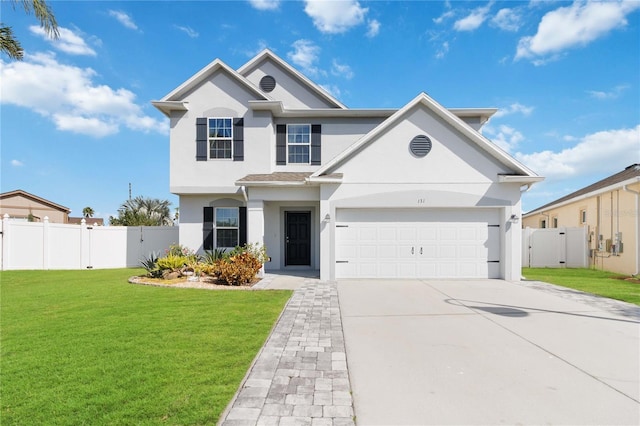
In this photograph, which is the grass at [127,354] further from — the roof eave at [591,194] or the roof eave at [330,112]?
the roof eave at [591,194]

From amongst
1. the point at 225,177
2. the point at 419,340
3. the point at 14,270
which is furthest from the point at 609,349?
the point at 14,270

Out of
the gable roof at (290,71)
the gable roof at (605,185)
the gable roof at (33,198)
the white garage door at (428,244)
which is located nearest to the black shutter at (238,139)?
the gable roof at (290,71)

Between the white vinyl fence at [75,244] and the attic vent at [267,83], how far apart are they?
8852 millimetres

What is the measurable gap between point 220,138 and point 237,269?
617 centimetres

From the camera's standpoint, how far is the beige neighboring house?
12969 millimetres

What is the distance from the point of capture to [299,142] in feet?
44.8

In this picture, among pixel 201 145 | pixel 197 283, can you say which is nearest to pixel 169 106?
pixel 201 145

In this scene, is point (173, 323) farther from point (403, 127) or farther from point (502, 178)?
point (502, 178)

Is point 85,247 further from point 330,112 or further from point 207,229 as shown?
point 330,112

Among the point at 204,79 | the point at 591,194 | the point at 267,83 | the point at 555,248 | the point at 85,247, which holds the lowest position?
the point at 555,248

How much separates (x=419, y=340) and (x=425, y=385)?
149cm

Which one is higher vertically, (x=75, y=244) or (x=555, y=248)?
(x=75, y=244)

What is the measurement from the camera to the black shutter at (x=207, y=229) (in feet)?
43.6

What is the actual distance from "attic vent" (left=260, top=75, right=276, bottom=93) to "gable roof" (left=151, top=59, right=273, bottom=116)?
95.9 inches
